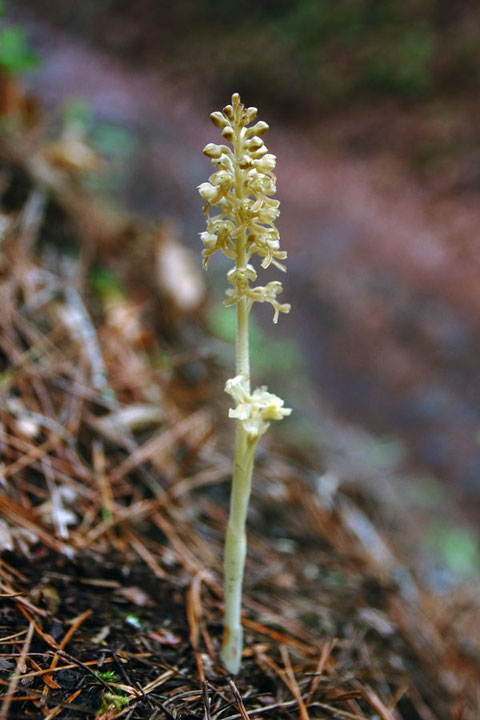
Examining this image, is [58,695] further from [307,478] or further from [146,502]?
[307,478]

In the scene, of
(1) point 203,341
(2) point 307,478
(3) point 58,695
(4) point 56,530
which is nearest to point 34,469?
(4) point 56,530

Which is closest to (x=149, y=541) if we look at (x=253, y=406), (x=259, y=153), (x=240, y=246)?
(x=253, y=406)

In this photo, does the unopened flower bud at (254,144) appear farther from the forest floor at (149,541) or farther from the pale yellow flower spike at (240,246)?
the forest floor at (149,541)

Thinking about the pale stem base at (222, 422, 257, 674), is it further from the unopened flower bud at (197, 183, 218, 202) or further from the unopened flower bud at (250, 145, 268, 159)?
the unopened flower bud at (250, 145, 268, 159)

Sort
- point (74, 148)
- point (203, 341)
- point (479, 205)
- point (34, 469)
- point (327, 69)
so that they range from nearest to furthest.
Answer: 1. point (34, 469)
2. point (203, 341)
3. point (74, 148)
4. point (479, 205)
5. point (327, 69)

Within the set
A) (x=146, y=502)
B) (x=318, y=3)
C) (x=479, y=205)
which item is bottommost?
(x=146, y=502)

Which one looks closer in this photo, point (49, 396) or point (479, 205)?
point (49, 396)

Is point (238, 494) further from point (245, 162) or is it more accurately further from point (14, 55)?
point (14, 55)

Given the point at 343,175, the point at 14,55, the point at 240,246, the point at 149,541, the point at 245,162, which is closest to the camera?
the point at 245,162
